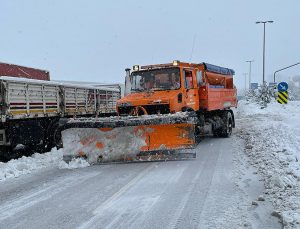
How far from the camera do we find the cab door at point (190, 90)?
11.0 metres

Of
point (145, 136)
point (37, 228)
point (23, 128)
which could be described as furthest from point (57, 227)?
point (23, 128)

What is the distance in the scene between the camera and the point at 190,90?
1133 cm

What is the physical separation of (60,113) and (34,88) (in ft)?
6.67

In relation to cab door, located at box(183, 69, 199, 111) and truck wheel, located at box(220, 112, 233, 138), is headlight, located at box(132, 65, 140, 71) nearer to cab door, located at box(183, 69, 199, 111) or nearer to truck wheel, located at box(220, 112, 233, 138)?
cab door, located at box(183, 69, 199, 111)

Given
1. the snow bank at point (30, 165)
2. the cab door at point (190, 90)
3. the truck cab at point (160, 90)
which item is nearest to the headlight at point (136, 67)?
the truck cab at point (160, 90)

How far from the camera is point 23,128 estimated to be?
1181cm

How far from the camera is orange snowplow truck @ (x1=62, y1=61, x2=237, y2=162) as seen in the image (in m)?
9.25

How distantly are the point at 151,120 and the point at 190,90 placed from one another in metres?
2.61

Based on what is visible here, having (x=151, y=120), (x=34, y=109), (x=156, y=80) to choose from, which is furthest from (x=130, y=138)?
(x=34, y=109)

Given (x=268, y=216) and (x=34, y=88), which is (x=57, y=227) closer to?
(x=268, y=216)

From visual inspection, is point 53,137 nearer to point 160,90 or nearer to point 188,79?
point 160,90

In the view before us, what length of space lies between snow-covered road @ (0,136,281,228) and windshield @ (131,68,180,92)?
8.79ft

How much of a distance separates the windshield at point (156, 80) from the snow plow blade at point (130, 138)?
6.18ft

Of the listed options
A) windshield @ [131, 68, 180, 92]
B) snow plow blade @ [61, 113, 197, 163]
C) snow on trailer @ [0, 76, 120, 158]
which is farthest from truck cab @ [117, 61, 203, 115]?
snow on trailer @ [0, 76, 120, 158]
